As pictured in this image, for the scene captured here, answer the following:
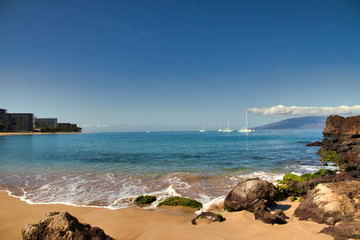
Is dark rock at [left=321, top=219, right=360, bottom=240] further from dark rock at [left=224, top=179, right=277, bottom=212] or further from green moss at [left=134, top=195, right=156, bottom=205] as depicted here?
green moss at [left=134, top=195, right=156, bottom=205]

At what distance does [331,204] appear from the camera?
6742 millimetres

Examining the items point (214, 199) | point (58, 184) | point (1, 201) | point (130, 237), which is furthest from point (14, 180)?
point (214, 199)

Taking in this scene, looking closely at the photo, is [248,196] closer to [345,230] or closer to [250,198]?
[250,198]

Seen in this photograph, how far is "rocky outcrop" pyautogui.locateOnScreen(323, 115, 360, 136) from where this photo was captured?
74106 mm

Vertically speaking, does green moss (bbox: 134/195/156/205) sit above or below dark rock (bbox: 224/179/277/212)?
below

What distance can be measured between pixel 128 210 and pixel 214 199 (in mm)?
4362

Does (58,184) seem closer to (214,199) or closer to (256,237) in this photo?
(214,199)

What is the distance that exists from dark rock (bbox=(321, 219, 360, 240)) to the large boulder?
55cm

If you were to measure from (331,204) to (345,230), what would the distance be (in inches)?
50.7

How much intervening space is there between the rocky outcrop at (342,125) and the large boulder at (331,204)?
86.0 meters

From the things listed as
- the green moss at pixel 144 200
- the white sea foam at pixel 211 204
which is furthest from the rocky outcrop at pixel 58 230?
the white sea foam at pixel 211 204

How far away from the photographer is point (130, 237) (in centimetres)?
628

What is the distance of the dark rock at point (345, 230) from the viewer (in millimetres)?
5379

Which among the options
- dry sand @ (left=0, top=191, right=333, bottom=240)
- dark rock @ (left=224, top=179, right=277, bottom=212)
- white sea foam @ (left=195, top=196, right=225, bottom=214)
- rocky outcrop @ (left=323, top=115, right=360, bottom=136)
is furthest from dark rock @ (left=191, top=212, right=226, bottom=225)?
rocky outcrop @ (left=323, top=115, right=360, bottom=136)
